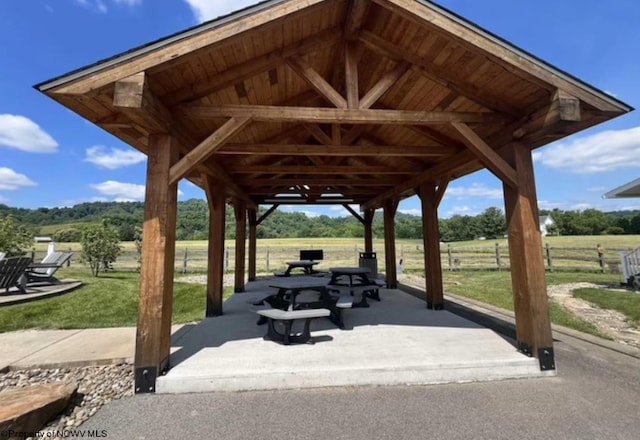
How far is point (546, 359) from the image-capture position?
3072 millimetres

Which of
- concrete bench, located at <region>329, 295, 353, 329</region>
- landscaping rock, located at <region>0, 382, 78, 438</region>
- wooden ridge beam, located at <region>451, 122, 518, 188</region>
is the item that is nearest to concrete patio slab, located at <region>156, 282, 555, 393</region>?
concrete bench, located at <region>329, 295, 353, 329</region>

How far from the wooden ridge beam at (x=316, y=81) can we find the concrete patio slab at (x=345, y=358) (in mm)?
2937

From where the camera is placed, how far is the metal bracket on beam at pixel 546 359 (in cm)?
306

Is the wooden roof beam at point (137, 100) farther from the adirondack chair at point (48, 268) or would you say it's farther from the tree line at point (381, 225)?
the tree line at point (381, 225)

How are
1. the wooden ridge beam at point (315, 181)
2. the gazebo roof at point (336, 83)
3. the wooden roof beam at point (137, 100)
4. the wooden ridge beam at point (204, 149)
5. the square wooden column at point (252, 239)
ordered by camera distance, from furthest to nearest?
the square wooden column at point (252, 239), the wooden ridge beam at point (315, 181), the wooden ridge beam at point (204, 149), the gazebo roof at point (336, 83), the wooden roof beam at point (137, 100)

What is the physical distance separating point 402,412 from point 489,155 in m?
2.90

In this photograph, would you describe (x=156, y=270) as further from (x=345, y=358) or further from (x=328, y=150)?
(x=328, y=150)

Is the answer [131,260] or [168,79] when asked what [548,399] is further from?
[131,260]

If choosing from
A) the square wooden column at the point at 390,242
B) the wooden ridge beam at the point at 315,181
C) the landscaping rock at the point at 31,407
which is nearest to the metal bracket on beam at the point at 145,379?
the landscaping rock at the point at 31,407

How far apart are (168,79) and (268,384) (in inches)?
130

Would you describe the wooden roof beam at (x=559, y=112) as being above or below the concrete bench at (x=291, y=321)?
above

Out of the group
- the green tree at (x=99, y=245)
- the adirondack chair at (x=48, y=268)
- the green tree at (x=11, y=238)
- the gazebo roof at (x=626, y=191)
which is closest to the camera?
the gazebo roof at (x=626, y=191)

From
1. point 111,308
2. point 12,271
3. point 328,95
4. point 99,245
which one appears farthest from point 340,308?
point 99,245

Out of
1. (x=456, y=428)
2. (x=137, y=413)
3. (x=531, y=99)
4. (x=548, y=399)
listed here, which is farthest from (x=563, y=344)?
(x=137, y=413)
